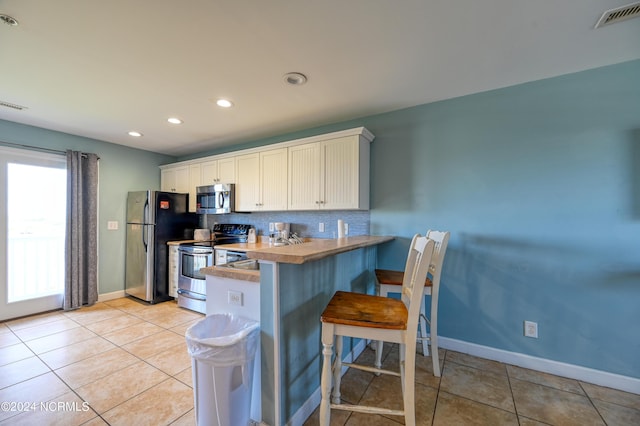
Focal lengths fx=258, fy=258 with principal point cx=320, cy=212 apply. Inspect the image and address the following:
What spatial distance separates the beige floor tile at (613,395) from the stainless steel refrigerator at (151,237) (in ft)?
15.4

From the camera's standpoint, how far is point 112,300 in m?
3.91

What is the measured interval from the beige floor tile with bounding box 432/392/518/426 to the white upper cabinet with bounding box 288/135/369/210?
1732 mm

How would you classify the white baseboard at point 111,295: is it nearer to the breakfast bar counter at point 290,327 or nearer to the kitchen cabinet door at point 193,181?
the kitchen cabinet door at point 193,181

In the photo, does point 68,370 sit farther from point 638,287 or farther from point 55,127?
point 638,287

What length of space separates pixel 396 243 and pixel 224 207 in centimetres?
240

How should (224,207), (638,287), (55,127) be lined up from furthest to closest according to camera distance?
(224,207), (55,127), (638,287)

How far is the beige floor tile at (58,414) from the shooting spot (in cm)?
157

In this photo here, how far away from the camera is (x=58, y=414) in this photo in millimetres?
1630

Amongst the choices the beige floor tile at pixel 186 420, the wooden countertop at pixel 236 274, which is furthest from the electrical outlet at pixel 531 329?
the beige floor tile at pixel 186 420

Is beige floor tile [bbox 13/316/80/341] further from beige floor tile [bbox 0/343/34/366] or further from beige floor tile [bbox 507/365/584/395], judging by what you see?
beige floor tile [bbox 507/365/584/395]

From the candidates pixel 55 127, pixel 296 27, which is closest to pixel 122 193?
pixel 55 127

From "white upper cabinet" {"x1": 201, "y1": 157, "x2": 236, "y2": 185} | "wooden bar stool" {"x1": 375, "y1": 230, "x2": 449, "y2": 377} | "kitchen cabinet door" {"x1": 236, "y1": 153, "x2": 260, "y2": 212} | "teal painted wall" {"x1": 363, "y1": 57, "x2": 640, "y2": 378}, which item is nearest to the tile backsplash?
"kitchen cabinet door" {"x1": 236, "y1": 153, "x2": 260, "y2": 212}

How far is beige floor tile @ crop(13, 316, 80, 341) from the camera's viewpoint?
2.70 m

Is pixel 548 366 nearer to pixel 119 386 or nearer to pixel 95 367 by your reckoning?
pixel 119 386
